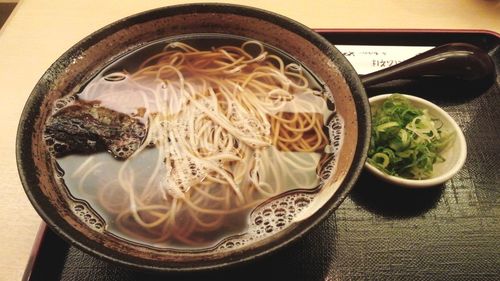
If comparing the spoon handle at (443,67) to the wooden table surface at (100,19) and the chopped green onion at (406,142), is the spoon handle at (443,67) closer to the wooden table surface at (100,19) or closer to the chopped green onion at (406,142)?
the chopped green onion at (406,142)

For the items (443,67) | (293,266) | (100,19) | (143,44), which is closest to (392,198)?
(293,266)

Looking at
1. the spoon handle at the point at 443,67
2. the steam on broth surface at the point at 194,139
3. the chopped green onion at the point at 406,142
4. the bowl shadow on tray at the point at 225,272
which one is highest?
the spoon handle at the point at 443,67

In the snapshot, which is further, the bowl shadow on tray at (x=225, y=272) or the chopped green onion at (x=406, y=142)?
the chopped green onion at (x=406, y=142)

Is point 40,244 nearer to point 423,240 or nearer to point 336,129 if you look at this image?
point 336,129

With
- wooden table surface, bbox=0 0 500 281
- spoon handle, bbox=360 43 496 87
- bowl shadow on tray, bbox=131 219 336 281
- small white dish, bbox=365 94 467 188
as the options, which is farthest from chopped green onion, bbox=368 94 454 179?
wooden table surface, bbox=0 0 500 281

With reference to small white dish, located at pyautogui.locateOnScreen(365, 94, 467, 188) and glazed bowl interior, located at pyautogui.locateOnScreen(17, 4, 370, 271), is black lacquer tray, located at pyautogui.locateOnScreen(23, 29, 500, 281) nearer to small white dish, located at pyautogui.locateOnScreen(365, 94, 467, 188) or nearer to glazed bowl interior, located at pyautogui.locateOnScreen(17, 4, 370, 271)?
small white dish, located at pyautogui.locateOnScreen(365, 94, 467, 188)

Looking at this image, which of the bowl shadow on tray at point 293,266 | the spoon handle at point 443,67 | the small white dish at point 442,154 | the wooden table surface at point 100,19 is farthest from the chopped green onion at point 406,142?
the wooden table surface at point 100,19
